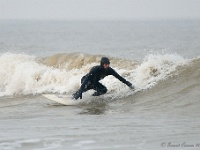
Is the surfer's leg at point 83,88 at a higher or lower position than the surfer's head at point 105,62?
lower

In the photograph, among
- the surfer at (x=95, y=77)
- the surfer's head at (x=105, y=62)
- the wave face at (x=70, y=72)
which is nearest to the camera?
the surfer's head at (x=105, y=62)

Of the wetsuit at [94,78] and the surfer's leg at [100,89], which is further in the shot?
the surfer's leg at [100,89]

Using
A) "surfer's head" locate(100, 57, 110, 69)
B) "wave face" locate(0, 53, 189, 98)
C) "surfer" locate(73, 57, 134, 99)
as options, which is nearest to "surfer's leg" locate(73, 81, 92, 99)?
"surfer" locate(73, 57, 134, 99)

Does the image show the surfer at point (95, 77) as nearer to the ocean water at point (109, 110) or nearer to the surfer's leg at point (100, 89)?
the surfer's leg at point (100, 89)

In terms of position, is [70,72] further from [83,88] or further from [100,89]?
[83,88]

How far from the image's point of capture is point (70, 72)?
17.0 m

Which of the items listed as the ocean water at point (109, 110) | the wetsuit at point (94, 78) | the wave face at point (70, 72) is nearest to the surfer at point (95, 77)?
the wetsuit at point (94, 78)

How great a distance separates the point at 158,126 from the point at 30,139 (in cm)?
230

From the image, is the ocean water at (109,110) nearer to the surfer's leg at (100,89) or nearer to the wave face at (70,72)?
the wave face at (70,72)

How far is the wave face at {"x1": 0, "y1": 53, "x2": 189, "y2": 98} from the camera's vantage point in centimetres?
1346

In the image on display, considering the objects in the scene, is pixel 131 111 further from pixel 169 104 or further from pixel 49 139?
pixel 49 139

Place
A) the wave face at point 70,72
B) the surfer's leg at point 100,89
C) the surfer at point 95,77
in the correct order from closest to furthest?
the surfer at point 95,77, the surfer's leg at point 100,89, the wave face at point 70,72

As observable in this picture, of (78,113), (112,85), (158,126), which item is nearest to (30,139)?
(158,126)

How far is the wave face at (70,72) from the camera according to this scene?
13461 mm
